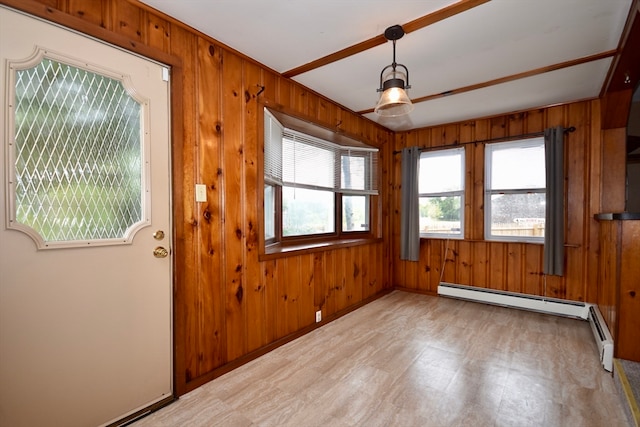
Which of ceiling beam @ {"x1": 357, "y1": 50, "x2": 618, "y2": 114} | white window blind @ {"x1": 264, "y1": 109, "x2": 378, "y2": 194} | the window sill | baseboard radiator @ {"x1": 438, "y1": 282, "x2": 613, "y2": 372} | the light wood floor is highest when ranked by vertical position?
ceiling beam @ {"x1": 357, "y1": 50, "x2": 618, "y2": 114}

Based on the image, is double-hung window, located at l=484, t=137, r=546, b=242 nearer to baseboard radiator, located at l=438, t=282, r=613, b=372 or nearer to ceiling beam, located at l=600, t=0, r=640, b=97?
baseboard radiator, located at l=438, t=282, r=613, b=372

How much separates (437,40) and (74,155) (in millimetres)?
2371

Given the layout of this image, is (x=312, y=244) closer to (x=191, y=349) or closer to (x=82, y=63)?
(x=191, y=349)

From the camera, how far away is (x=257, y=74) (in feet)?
7.97

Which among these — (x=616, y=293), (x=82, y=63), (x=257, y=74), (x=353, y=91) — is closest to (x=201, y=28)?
(x=257, y=74)

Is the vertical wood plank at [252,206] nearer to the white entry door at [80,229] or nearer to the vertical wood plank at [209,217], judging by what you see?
the vertical wood plank at [209,217]

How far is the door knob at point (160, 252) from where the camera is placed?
5.90ft

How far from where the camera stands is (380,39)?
2053mm

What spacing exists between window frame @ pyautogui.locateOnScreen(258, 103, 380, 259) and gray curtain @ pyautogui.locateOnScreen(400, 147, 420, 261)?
43 cm

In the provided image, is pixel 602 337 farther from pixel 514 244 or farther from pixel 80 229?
pixel 80 229

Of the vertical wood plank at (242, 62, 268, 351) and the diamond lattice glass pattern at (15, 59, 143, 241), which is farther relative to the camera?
the vertical wood plank at (242, 62, 268, 351)

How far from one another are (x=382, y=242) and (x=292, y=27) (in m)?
2.96

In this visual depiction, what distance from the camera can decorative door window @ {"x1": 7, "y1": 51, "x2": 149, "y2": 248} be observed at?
1370 millimetres

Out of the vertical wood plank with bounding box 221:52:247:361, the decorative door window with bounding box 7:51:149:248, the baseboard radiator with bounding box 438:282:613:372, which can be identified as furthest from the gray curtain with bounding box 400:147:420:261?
the decorative door window with bounding box 7:51:149:248
